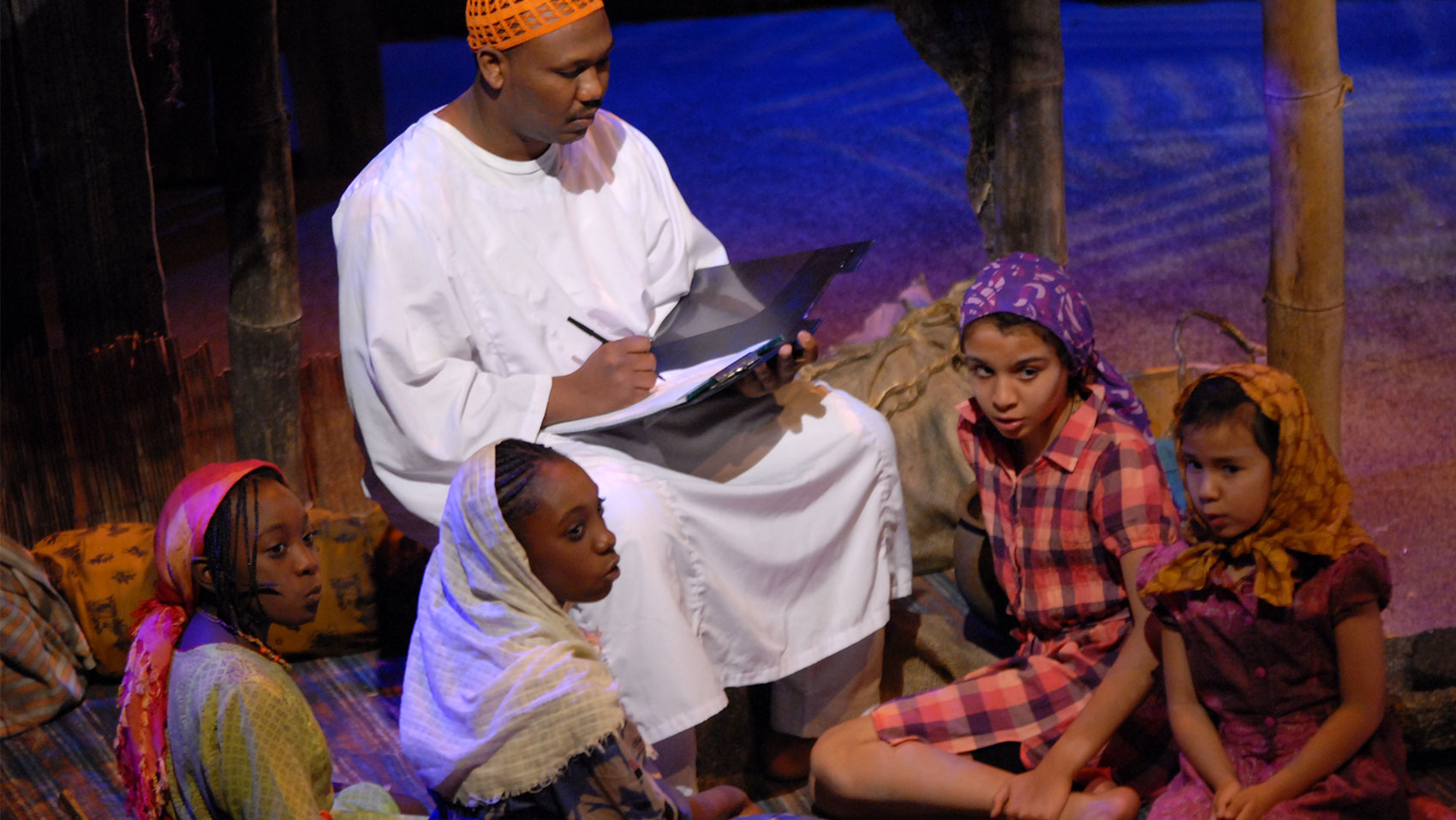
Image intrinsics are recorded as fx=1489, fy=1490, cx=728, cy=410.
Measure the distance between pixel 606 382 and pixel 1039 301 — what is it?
103 centimetres

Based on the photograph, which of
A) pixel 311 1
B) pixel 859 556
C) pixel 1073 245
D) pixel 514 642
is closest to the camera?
pixel 514 642

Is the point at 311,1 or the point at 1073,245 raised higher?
the point at 311,1

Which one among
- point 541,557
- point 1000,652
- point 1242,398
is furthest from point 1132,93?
point 541,557

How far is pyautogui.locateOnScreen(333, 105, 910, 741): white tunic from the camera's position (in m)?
3.39

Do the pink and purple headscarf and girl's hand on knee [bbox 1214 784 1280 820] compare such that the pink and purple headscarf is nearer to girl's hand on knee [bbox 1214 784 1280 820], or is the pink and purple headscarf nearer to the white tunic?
the white tunic

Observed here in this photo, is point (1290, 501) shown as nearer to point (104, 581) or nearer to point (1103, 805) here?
point (1103, 805)

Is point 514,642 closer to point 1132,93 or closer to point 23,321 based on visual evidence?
point 23,321

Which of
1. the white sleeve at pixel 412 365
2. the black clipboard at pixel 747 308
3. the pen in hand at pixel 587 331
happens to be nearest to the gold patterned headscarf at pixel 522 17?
the white sleeve at pixel 412 365

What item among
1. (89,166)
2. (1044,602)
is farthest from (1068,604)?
(89,166)

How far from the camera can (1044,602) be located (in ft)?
11.5

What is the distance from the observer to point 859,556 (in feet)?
12.3

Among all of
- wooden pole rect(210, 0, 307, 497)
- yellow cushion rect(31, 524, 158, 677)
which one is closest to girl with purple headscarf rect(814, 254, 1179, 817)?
yellow cushion rect(31, 524, 158, 677)

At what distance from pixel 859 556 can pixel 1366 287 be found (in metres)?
4.36

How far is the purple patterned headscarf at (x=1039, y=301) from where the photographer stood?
3326 mm
